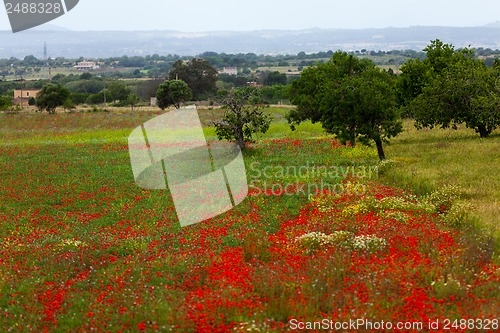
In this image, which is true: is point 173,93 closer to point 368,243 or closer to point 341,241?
point 341,241

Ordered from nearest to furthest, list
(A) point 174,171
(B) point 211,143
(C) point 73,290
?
(C) point 73,290, (A) point 174,171, (B) point 211,143

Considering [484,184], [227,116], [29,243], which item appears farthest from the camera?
[227,116]

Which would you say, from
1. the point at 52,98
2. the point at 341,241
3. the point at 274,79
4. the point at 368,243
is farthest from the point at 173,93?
the point at 368,243

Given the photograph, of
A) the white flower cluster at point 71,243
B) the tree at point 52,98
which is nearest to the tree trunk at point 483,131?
the white flower cluster at point 71,243

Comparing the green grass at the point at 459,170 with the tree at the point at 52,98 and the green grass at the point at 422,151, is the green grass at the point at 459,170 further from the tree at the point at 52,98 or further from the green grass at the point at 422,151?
the tree at the point at 52,98

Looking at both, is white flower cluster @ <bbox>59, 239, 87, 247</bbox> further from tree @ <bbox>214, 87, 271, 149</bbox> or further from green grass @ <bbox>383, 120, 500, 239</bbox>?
tree @ <bbox>214, 87, 271, 149</bbox>

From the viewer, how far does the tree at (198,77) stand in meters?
142

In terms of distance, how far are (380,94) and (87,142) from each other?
34.0 meters

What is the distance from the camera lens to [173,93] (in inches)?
4348

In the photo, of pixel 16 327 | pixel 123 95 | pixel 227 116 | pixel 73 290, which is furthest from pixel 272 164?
pixel 123 95

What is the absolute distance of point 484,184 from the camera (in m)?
27.4

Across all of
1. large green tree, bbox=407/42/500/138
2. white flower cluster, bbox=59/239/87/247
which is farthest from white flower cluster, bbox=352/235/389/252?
large green tree, bbox=407/42/500/138

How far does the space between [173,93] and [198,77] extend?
3408cm

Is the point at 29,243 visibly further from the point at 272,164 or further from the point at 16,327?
the point at 272,164
